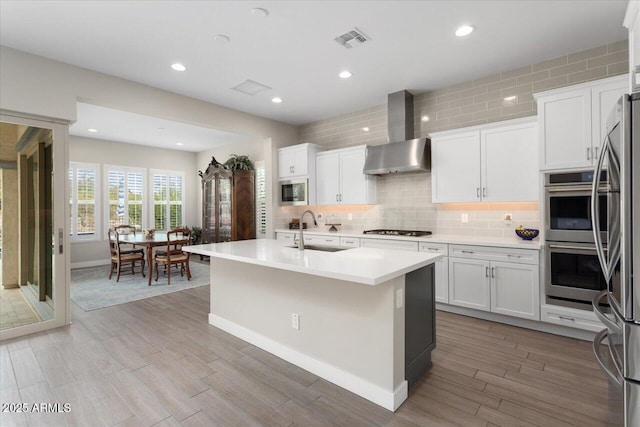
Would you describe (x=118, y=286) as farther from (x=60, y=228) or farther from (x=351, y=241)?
(x=351, y=241)

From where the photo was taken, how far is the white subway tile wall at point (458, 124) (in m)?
3.46

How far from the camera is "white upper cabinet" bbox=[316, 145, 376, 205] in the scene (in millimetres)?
4992

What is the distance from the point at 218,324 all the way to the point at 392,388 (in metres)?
2.17

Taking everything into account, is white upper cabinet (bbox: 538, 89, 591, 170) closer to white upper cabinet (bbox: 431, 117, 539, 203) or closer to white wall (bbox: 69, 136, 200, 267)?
white upper cabinet (bbox: 431, 117, 539, 203)

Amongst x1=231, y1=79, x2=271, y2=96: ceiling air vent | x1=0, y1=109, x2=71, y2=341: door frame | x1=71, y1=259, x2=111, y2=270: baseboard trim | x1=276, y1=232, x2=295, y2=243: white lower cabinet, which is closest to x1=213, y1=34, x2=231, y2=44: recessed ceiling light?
x1=231, y1=79, x2=271, y2=96: ceiling air vent

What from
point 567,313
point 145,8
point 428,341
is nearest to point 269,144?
point 145,8

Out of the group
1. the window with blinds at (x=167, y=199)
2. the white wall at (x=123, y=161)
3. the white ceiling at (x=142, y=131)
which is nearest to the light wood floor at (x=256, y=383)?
the white ceiling at (x=142, y=131)

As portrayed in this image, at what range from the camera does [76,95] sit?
3568 millimetres

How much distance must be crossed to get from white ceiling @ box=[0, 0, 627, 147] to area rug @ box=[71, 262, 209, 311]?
3.11 meters

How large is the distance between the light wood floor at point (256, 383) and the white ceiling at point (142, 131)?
3.80m

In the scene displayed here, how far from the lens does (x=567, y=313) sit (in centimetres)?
309

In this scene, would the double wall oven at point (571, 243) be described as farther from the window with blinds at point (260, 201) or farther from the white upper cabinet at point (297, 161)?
the window with blinds at point (260, 201)

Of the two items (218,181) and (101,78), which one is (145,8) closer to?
(101,78)

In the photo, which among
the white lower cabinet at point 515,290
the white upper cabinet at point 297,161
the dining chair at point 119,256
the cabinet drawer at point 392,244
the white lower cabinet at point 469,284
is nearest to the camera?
the white lower cabinet at point 515,290
